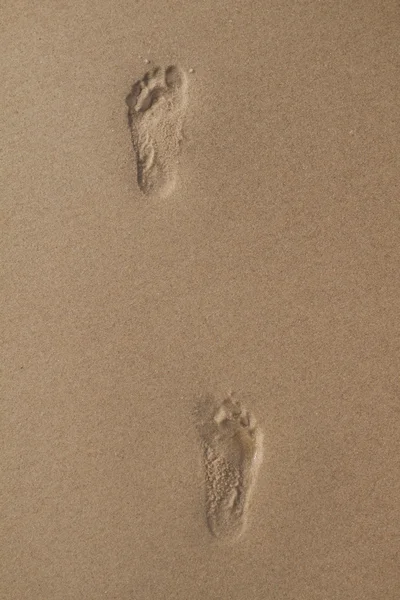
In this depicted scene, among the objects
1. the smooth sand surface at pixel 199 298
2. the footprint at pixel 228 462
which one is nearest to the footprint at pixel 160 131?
the smooth sand surface at pixel 199 298

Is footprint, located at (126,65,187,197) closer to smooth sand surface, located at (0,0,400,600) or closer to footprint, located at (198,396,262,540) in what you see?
smooth sand surface, located at (0,0,400,600)

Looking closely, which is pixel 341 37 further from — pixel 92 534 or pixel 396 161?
pixel 92 534

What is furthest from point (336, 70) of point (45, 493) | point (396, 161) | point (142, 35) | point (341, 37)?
point (45, 493)

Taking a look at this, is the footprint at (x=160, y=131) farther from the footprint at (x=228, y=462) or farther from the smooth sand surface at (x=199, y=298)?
the footprint at (x=228, y=462)

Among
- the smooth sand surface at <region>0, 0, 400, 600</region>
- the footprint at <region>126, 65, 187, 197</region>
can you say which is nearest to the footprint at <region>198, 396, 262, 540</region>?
the smooth sand surface at <region>0, 0, 400, 600</region>

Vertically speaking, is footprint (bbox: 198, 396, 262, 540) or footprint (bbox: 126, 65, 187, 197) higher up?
footprint (bbox: 126, 65, 187, 197)

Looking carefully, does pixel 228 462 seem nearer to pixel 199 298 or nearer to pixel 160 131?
pixel 199 298

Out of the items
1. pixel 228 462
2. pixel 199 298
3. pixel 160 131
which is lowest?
pixel 228 462

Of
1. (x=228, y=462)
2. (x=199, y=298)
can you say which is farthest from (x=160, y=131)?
(x=228, y=462)
